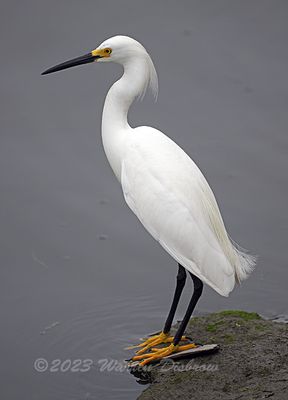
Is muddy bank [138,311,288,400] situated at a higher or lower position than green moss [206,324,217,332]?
higher

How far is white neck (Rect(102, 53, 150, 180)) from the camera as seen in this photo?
4598 mm

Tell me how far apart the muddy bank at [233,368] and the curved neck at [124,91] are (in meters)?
1.32

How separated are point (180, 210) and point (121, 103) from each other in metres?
0.80

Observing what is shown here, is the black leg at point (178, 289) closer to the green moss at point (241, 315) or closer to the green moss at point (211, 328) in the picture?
the green moss at point (211, 328)

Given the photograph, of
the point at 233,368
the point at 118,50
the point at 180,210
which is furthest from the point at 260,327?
the point at 118,50

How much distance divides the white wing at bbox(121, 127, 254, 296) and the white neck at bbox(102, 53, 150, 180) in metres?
0.16

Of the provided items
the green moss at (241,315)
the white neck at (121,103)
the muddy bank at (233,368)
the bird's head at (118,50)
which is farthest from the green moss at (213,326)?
the bird's head at (118,50)

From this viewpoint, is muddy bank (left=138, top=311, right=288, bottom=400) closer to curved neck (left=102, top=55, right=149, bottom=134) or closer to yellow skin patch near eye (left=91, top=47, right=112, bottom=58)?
curved neck (left=102, top=55, right=149, bottom=134)

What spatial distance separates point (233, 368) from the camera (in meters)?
4.05

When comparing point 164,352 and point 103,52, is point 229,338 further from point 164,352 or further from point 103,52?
point 103,52

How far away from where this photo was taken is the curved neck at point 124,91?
15.1ft

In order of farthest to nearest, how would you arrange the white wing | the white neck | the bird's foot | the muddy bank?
the white neck → the bird's foot → the white wing → the muddy bank

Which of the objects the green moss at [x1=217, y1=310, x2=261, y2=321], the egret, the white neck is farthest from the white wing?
the green moss at [x1=217, y1=310, x2=261, y2=321]

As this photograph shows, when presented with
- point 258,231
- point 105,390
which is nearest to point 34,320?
point 105,390
